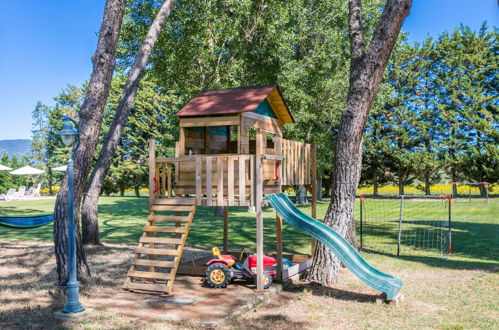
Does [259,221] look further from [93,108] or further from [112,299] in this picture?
[93,108]

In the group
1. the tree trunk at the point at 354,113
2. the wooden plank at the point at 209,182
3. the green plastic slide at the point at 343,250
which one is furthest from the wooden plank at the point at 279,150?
the wooden plank at the point at 209,182

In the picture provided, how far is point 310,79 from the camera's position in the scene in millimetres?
21750

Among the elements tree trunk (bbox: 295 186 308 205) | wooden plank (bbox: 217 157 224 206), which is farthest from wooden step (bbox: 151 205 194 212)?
tree trunk (bbox: 295 186 308 205)

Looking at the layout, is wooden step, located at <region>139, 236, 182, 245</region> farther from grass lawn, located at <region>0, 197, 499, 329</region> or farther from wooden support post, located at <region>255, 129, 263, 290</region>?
wooden support post, located at <region>255, 129, 263, 290</region>

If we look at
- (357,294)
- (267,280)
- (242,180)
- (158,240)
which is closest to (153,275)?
(158,240)

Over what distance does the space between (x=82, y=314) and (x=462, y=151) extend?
34379 mm

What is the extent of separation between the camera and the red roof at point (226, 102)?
8.77 m

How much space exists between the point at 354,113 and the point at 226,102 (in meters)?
2.65

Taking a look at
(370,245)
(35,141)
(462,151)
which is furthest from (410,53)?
(35,141)

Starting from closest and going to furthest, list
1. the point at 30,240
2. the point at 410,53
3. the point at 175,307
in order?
the point at 175,307 < the point at 30,240 < the point at 410,53

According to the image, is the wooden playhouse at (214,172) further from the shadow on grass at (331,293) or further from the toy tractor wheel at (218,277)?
the toy tractor wheel at (218,277)

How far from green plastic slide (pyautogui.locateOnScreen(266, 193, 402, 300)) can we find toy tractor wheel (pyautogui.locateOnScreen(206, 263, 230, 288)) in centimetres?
147

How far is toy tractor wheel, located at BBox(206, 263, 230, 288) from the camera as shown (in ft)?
25.9

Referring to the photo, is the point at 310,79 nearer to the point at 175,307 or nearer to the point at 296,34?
the point at 296,34
